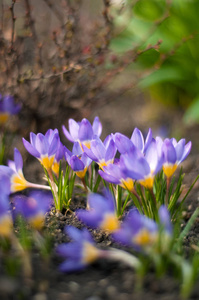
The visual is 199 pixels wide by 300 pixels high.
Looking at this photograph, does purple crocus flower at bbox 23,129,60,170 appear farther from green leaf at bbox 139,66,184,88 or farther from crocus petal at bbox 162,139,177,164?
green leaf at bbox 139,66,184,88

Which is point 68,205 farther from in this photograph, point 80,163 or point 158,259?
point 158,259

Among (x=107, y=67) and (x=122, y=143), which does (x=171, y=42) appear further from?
(x=122, y=143)

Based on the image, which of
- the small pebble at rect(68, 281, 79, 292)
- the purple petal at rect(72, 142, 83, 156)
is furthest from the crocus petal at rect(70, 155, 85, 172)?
the small pebble at rect(68, 281, 79, 292)

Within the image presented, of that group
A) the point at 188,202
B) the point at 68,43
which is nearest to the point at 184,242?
the point at 188,202

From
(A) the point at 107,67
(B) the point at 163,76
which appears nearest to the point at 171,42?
(B) the point at 163,76

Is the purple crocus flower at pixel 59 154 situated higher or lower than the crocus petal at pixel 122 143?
higher

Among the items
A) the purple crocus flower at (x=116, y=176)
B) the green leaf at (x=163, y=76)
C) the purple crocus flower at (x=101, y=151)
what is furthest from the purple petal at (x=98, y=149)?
the green leaf at (x=163, y=76)

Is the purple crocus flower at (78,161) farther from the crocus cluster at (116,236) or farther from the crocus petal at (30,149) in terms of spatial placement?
the crocus cluster at (116,236)
